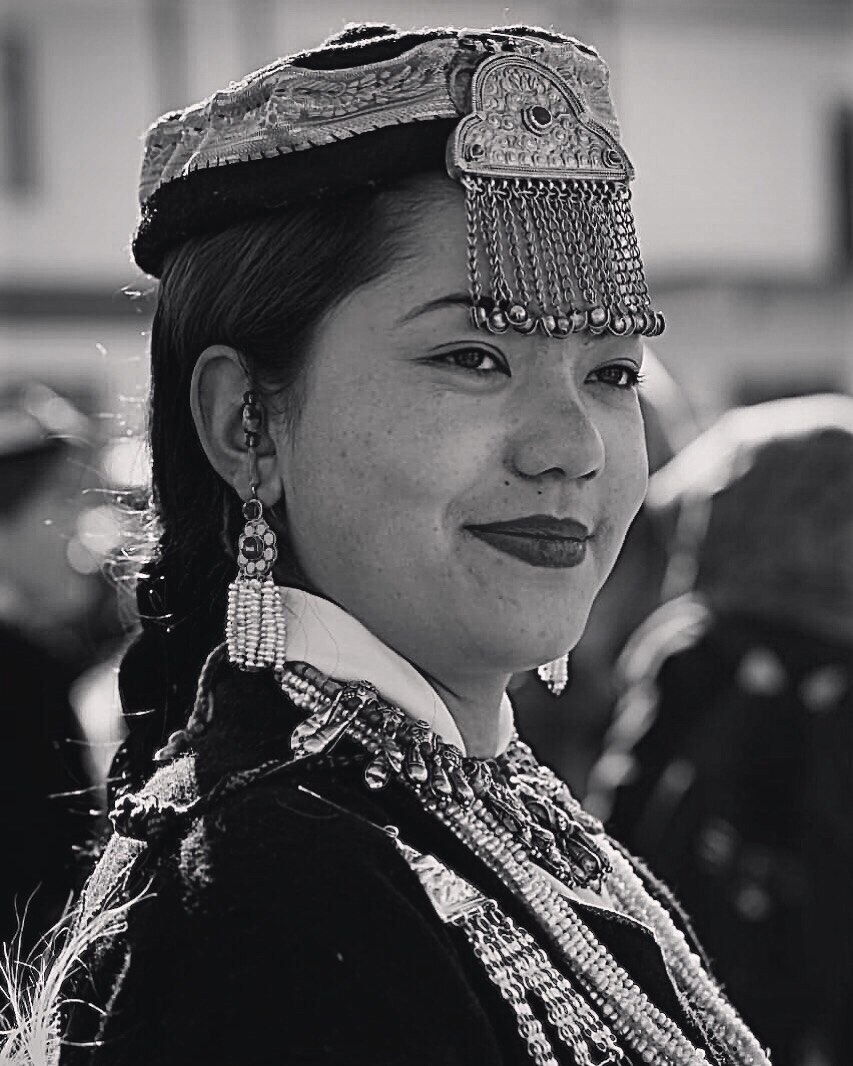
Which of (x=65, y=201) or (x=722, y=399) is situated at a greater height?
(x=65, y=201)

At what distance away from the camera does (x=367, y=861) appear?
5.16 feet

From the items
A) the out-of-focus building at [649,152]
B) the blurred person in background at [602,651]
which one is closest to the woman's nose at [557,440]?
the blurred person in background at [602,651]

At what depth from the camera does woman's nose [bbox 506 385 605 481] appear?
1.75 metres

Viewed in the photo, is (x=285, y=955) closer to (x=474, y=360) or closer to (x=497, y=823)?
(x=497, y=823)

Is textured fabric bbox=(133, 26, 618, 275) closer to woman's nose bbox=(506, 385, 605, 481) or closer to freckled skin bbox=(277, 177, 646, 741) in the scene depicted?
freckled skin bbox=(277, 177, 646, 741)

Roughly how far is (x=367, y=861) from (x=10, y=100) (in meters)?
15.9

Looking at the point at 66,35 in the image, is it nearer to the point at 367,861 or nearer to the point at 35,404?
the point at 35,404

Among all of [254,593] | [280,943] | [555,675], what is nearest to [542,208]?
[254,593]

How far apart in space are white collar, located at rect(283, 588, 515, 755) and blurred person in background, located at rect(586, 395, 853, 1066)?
2.22 metres

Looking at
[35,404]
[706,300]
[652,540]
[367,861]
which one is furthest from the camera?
[706,300]

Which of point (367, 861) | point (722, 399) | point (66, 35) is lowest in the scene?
point (722, 399)

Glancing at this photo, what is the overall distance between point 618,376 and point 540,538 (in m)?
0.25

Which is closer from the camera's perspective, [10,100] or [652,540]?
[652,540]

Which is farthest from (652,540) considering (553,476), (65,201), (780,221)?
(780,221)
